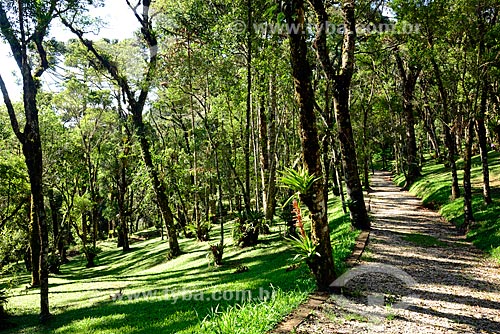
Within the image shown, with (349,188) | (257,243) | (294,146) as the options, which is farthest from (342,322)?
(294,146)

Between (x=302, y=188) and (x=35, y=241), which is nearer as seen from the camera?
(x=302, y=188)

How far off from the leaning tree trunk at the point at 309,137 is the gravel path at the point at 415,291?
669mm

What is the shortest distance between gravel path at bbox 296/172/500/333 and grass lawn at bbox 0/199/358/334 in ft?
2.09

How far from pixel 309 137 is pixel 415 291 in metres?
3.63

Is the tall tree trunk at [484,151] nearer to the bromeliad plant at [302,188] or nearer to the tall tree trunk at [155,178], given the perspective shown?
the bromeliad plant at [302,188]

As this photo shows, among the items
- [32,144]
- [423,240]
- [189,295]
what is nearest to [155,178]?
[32,144]

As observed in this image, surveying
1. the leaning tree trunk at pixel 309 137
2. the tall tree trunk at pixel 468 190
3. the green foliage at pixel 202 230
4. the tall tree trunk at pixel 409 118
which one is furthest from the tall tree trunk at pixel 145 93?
the tall tree trunk at pixel 409 118

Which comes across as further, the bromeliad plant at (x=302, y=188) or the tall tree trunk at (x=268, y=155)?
the tall tree trunk at (x=268, y=155)

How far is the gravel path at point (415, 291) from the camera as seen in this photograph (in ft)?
18.6

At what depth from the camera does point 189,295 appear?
1052 cm

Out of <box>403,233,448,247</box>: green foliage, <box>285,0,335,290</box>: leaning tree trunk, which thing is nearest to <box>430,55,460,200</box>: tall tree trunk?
<box>403,233,448,247</box>: green foliage

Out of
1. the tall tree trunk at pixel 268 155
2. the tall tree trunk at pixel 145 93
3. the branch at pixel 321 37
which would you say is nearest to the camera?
the branch at pixel 321 37

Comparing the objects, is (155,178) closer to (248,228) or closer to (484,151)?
(248,228)

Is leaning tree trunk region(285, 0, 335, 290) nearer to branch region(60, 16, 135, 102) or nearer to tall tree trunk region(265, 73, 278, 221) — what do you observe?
tall tree trunk region(265, 73, 278, 221)
